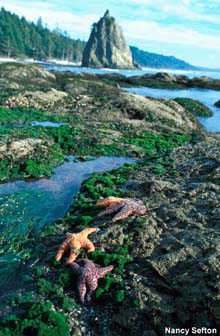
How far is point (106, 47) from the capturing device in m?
185

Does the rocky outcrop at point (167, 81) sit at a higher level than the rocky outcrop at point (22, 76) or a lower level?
lower

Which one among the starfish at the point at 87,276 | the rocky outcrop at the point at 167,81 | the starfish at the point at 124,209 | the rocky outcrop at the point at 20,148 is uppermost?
the starfish at the point at 124,209

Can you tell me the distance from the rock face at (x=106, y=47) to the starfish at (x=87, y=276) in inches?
6697

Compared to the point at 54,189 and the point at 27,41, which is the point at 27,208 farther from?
the point at 27,41

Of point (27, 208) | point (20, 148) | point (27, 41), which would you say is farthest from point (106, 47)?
point (27, 208)

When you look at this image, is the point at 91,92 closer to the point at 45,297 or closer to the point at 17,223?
the point at 17,223

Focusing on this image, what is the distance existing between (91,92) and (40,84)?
8.30 metres

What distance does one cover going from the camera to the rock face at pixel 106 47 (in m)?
179

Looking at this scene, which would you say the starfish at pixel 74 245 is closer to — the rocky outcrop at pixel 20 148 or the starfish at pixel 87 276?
the starfish at pixel 87 276

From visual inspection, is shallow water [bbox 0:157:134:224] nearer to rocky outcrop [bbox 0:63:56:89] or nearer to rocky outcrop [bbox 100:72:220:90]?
rocky outcrop [bbox 0:63:56:89]

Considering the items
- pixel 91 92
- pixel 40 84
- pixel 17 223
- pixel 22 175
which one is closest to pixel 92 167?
pixel 22 175

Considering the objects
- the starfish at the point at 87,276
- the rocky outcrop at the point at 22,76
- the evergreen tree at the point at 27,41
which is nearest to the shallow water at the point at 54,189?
the starfish at the point at 87,276

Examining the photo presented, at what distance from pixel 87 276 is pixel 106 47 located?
183859 mm

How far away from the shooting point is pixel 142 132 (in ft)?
103
